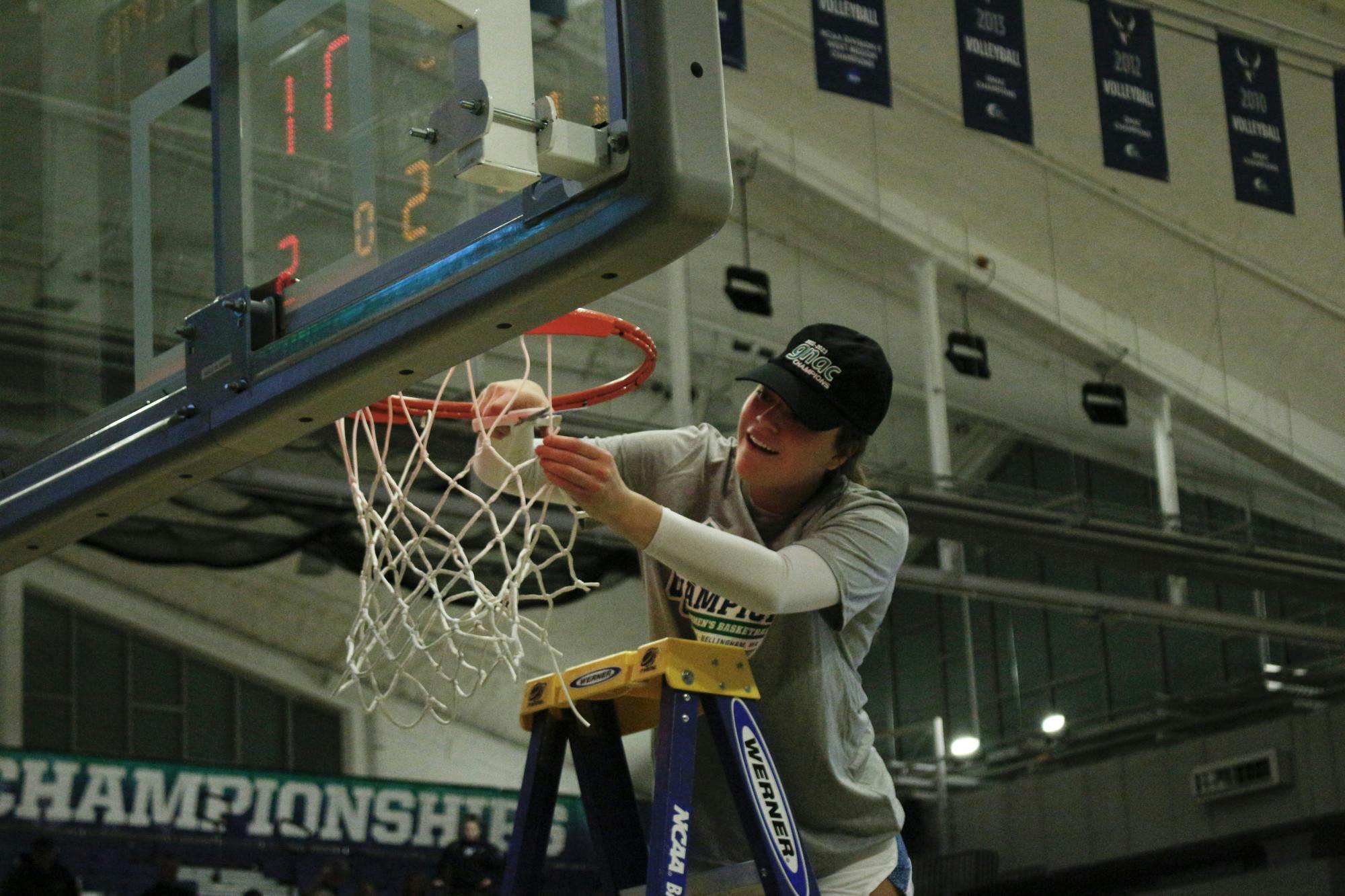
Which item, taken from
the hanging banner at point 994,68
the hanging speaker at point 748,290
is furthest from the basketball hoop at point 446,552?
the hanging speaker at point 748,290

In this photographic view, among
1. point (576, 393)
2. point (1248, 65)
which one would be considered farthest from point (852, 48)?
point (576, 393)

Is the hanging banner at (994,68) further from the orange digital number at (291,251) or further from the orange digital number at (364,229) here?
the orange digital number at (364,229)

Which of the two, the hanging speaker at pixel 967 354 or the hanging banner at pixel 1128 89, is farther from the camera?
the hanging speaker at pixel 967 354

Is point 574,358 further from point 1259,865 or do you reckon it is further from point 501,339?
point 1259,865

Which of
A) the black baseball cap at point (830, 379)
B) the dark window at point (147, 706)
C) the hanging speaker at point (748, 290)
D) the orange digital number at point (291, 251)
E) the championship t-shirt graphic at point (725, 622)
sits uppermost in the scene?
the hanging speaker at point (748, 290)

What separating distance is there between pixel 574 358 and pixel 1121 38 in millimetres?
5282

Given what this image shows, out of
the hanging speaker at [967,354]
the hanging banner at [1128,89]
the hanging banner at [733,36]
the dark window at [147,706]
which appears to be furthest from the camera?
the dark window at [147,706]

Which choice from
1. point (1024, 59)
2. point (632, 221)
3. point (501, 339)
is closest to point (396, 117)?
point (501, 339)

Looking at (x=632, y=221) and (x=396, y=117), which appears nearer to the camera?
(x=632, y=221)

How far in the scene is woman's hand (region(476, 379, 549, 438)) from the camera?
3.70 metres

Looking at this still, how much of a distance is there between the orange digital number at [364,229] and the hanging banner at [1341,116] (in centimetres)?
946

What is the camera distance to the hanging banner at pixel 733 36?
8938 millimetres

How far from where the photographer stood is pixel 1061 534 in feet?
39.0

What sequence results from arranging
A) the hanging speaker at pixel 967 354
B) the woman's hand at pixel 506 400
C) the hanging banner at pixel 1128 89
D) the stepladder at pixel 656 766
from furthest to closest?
the hanging speaker at pixel 967 354, the hanging banner at pixel 1128 89, the woman's hand at pixel 506 400, the stepladder at pixel 656 766
